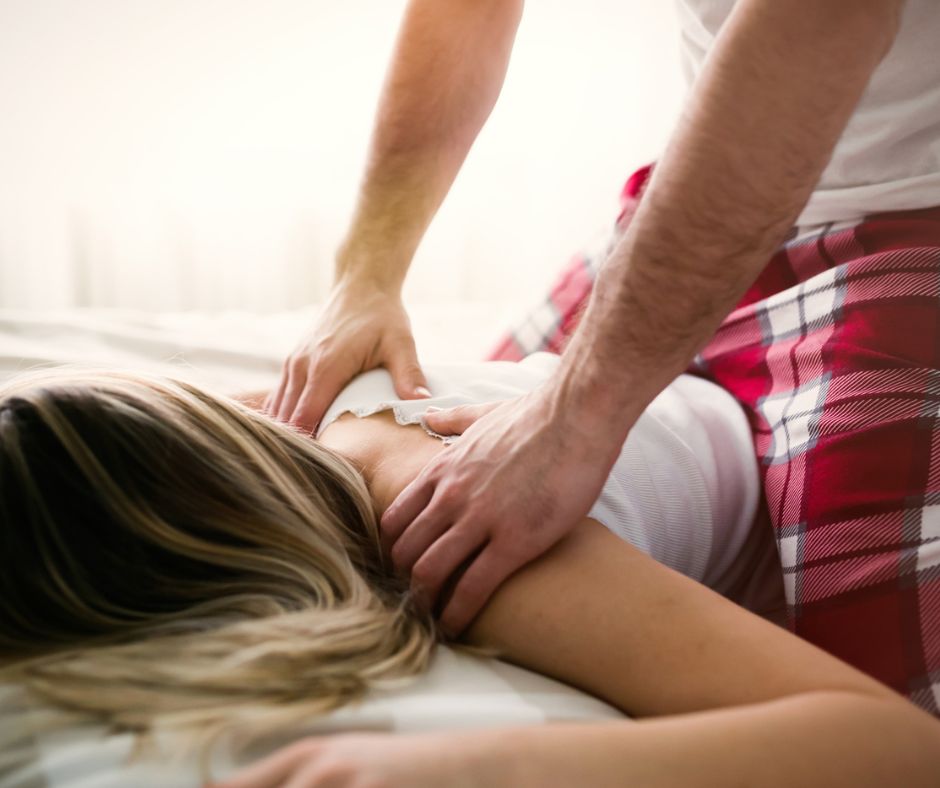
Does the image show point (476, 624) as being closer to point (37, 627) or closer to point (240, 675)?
point (240, 675)

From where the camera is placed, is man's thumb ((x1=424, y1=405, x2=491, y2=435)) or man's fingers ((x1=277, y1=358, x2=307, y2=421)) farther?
man's fingers ((x1=277, y1=358, x2=307, y2=421))

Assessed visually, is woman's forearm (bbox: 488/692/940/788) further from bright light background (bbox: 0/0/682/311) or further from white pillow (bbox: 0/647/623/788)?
bright light background (bbox: 0/0/682/311)

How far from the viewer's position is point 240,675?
25.3 inches

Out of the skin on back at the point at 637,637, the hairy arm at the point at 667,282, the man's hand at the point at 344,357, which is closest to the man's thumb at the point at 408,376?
the man's hand at the point at 344,357

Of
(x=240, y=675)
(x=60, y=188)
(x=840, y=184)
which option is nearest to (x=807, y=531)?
(x=840, y=184)

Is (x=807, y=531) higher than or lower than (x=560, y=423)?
lower

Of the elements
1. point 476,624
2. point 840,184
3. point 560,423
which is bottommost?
point 476,624

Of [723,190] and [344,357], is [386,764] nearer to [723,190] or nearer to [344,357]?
[723,190]

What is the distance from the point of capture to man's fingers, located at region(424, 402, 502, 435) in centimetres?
96

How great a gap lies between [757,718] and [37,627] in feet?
1.65

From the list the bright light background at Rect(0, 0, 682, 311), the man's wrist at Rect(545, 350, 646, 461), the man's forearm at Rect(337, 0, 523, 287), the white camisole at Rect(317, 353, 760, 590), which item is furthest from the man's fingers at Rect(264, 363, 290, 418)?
the bright light background at Rect(0, 0, 682, 311)

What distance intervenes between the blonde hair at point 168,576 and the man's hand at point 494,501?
0.05 m

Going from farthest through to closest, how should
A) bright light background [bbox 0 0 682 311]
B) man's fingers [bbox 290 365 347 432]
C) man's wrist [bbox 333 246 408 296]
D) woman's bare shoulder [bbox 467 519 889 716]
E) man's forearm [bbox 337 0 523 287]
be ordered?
bright light background [bbox 0 0 682 311], man's forearm [bbox 337 0 523 287], man's wrist [bbox 333 246 408 296], man's fingers [bbox 290 365 347 432], woman's bare shoulder [bbox 467 519 889 716]

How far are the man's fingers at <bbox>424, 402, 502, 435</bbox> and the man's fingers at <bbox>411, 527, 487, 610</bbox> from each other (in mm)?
164
